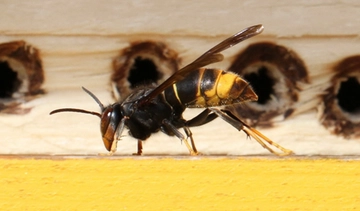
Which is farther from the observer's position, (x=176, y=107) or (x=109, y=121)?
(x=176, y=107)

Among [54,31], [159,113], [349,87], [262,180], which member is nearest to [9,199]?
[262,180]

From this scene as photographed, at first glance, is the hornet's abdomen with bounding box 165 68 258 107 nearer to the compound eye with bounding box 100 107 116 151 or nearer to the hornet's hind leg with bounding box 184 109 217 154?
the hornet's hind leg with bounding box 184 109 217 154

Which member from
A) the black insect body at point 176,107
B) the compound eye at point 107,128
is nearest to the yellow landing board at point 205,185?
the black insect body at point 176,107

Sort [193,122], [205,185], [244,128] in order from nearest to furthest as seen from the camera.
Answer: [205,185] < [244,128] < [193,122]

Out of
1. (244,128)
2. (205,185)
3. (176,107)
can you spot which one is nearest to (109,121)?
(176,107)

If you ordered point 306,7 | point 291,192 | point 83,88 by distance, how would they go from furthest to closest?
point 83,88
point 306,7
point 291,192

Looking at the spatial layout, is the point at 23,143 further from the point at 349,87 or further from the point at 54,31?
the point at 349,87

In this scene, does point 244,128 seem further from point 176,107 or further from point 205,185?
point 205,185
